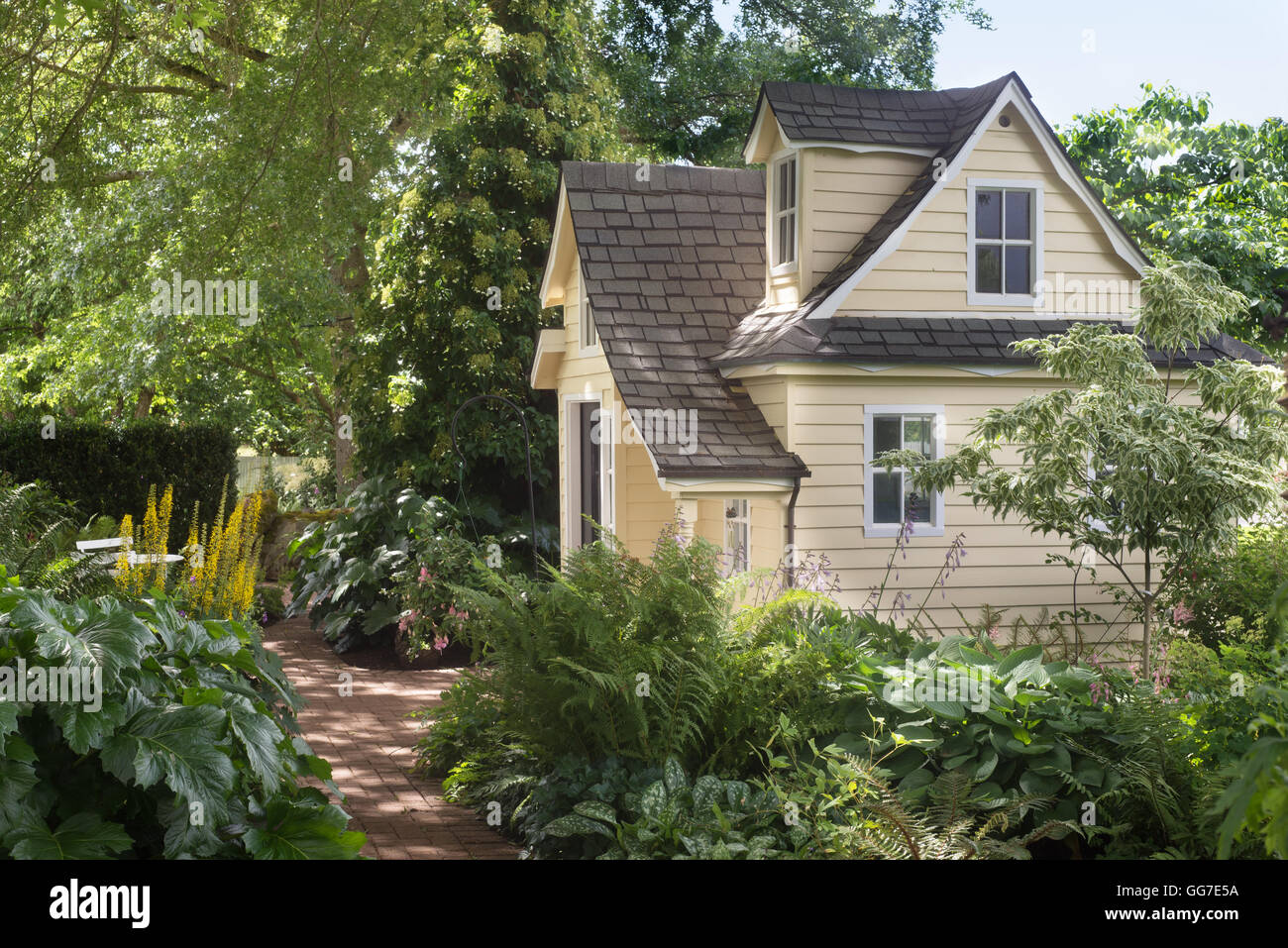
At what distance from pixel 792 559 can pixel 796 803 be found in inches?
193

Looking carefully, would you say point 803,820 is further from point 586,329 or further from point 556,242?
point 556,242

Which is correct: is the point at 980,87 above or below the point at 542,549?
above

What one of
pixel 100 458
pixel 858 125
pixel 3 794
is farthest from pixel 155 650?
pixel 100 458

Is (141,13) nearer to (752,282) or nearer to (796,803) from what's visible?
(752,282)

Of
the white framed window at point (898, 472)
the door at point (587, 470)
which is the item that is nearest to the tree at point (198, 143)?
the door at point (587, 470)

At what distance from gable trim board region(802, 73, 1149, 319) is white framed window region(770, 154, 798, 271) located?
659mm

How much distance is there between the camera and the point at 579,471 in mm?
13883

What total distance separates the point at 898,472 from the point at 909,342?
1.21 metres

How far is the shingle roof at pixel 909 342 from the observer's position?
1011 centimetres

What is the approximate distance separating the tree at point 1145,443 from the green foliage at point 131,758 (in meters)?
5.97

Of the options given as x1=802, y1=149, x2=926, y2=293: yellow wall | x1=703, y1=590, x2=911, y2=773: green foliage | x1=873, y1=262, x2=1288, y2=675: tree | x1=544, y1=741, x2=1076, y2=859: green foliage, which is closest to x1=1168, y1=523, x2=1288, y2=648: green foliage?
x1=873, y1=262, x2=1288, y2=675: tree

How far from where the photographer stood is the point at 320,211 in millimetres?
14578

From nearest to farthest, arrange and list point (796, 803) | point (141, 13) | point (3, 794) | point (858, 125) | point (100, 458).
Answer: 1. point (3, 794)
2. point (796, 803)
3. point (858, 125)
4. point (141, 13)
5. point (100, 458)
